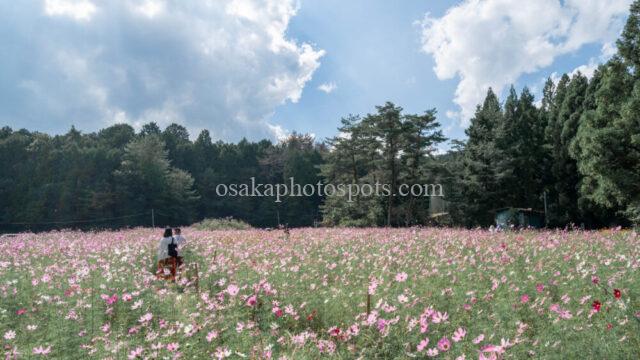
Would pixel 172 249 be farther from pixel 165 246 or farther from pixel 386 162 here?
pixel 386 162

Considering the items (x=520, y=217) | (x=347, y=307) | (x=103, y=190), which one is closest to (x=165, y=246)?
(x=347, y=307)

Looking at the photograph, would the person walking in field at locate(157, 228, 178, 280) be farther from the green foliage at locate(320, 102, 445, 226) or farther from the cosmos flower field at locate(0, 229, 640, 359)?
the green foliage at locate(320, 102, 445, 226)

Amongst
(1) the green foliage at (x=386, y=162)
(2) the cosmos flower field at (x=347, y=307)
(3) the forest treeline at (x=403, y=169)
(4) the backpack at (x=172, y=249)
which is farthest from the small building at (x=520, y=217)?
(4) the backpack at (x=172, y=249)

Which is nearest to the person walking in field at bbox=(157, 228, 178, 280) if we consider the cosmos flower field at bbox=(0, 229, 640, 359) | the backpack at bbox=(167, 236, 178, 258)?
the backpack at bbox=(167, 236, 178, 258)

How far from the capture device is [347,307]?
5953mm

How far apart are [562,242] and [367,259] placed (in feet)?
14.4

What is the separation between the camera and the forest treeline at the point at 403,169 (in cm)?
2141

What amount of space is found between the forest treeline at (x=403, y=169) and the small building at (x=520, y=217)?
1.10 metres

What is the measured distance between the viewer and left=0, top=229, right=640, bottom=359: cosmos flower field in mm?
4426

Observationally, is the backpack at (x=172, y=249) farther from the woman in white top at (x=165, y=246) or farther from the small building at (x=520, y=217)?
the small building at (x=520, y=217)

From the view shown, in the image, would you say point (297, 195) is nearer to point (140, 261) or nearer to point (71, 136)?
point (71, 136)

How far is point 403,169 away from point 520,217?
8771 mm

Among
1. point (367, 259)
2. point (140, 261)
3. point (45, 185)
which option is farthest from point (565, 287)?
point (45, 185)

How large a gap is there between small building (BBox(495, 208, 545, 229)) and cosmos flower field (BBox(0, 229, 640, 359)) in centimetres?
1897
